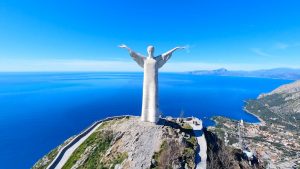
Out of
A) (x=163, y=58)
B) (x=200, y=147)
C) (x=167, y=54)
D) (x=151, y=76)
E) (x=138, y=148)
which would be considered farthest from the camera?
(x=163, y=58)

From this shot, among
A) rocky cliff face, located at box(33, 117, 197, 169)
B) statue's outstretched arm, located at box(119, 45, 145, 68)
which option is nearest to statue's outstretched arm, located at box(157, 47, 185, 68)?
statue's outstretched arm, located at box(119, 45, 145, 68)

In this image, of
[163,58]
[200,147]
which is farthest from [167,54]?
[200,147]

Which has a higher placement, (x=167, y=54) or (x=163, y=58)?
(x=167, y=54)

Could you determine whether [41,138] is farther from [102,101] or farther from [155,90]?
[102,101]

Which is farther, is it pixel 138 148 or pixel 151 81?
pixel 151 81

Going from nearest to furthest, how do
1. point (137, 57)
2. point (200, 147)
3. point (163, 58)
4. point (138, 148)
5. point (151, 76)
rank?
point (138, 148)
point (200, 147)
point (137, 57)
point (151, 76)
point (163, 58)

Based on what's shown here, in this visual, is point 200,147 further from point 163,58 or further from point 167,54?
point 167,54

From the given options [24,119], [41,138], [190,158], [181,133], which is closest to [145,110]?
[181,133]

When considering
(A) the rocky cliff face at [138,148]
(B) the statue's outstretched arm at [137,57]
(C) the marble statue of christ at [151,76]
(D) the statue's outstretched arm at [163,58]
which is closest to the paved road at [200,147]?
(A) the rocky cliff face at [138,148]
